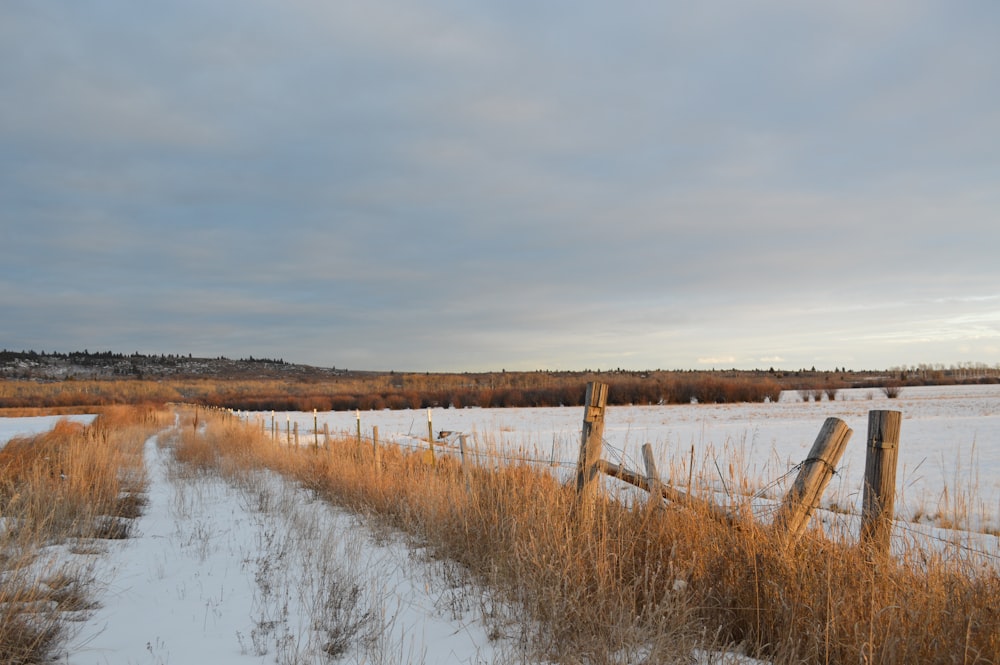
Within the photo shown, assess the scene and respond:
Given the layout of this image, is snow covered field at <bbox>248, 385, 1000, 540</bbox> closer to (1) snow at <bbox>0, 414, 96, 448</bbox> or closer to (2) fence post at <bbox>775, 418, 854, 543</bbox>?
(2) fence post at <bbox>775, 418, 854, 543</bbox>

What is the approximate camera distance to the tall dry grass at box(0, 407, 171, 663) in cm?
390

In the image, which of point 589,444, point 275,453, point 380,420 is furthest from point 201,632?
point 380,420

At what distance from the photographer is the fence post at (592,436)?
5539mm

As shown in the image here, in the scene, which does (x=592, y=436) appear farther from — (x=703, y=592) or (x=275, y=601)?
(x=275, y=601)

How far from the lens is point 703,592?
405 centimetres

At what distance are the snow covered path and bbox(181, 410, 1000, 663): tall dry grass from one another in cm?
52

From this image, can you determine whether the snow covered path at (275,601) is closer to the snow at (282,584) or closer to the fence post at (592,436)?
the snow at (282,584)

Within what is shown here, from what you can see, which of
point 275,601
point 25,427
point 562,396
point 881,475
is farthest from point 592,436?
point 562,396

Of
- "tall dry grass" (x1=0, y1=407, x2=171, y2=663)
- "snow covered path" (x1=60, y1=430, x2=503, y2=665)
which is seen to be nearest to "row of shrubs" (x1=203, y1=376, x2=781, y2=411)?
"tall dry grass" (x1=0, y1=407, x2=171, y2=663)

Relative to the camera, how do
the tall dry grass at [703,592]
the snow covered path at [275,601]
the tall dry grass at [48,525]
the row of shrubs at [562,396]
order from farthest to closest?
the row of shrubs at [562,396] → the snow covered path at [275,601] → the tall dry grass at [48,525] → the tall dry grass at [703,592]

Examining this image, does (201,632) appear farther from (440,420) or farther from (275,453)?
(440,420)

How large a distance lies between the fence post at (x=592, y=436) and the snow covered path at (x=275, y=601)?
142 centimetres

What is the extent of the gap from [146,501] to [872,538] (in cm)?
1064

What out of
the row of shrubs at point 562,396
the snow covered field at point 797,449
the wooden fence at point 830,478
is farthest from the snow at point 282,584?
the row of shrubs at point 562,396
